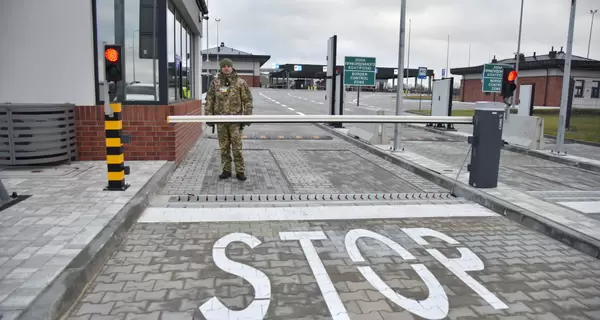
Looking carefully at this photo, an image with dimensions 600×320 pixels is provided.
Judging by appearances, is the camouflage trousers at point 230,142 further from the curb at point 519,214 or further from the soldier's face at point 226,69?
the curb at point 519,214

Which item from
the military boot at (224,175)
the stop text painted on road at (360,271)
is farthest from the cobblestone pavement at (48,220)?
the stop text painted on road at (360,271)

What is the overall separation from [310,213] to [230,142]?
2544mm

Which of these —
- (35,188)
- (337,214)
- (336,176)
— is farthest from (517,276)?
(35,188)

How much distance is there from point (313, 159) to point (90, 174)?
502 cm

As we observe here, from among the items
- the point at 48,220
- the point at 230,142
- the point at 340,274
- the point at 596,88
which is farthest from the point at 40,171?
the point at 596,88

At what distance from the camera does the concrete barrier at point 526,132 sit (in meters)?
12.6

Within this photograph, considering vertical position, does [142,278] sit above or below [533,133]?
below

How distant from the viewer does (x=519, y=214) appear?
6125 mm

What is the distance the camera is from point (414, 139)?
52.3 ft

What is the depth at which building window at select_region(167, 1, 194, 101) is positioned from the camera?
9.69m

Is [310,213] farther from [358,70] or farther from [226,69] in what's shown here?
[358,70]

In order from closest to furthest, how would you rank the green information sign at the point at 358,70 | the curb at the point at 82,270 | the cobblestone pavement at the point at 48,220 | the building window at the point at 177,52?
the curb at the point at 82,270, the cobblestone pavement at the point at 48,220, the building window at the point at 177,52, the green information sign at the point at 358,70

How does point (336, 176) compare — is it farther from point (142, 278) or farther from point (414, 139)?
point (414, 139)

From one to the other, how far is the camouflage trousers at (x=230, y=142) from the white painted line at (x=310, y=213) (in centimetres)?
190
